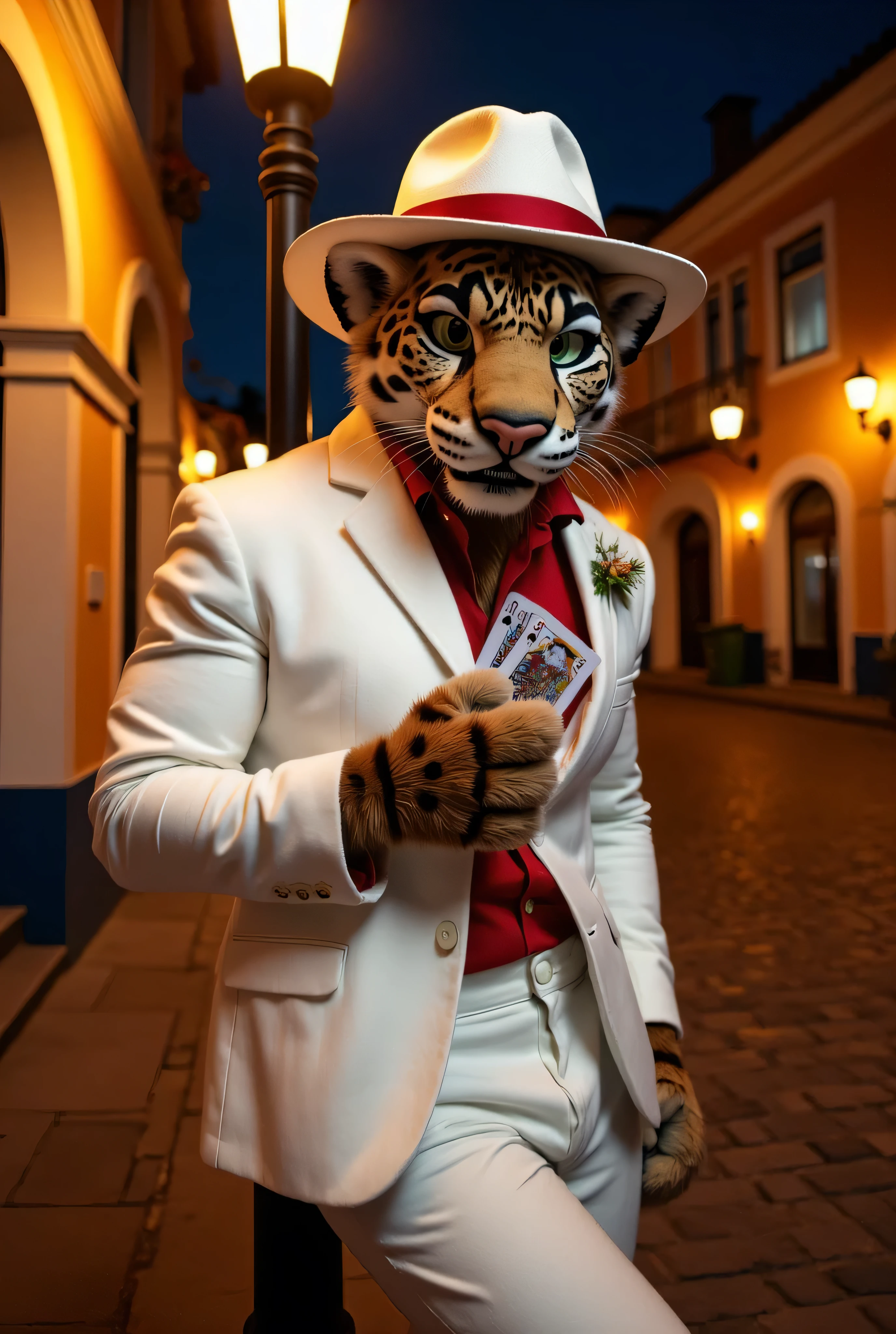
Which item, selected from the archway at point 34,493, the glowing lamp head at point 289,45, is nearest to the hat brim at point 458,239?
the glowing lamp head at point 289,45

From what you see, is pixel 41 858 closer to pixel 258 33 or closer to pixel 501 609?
pixel 258 33

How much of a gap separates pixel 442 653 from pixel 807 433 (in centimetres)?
1355

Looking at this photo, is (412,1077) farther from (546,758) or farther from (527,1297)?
(546,758)

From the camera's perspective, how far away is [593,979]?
1.15 meters

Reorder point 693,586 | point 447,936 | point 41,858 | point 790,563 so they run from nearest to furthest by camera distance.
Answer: point 447,936 < point 41,858 < point 790,563 < point 693,586

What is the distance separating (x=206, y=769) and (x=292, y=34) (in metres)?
1.80

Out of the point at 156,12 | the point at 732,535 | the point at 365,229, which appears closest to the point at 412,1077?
the point at 365,229

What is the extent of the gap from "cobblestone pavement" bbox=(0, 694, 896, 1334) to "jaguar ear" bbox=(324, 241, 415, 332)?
6.59 ft

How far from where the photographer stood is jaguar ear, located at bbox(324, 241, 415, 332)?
116 centimetres

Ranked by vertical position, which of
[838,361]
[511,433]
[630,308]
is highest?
[838,361]

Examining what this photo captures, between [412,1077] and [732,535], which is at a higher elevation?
[732,535]

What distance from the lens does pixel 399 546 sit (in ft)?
3.71

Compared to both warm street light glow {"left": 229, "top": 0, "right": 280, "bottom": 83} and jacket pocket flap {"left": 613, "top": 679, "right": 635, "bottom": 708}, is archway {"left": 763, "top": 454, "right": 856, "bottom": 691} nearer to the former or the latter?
warm street light glow {"left": 229, "top": 0, "right": 280, "bottom": 83}

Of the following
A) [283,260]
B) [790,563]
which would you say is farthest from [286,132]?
[790,563]
